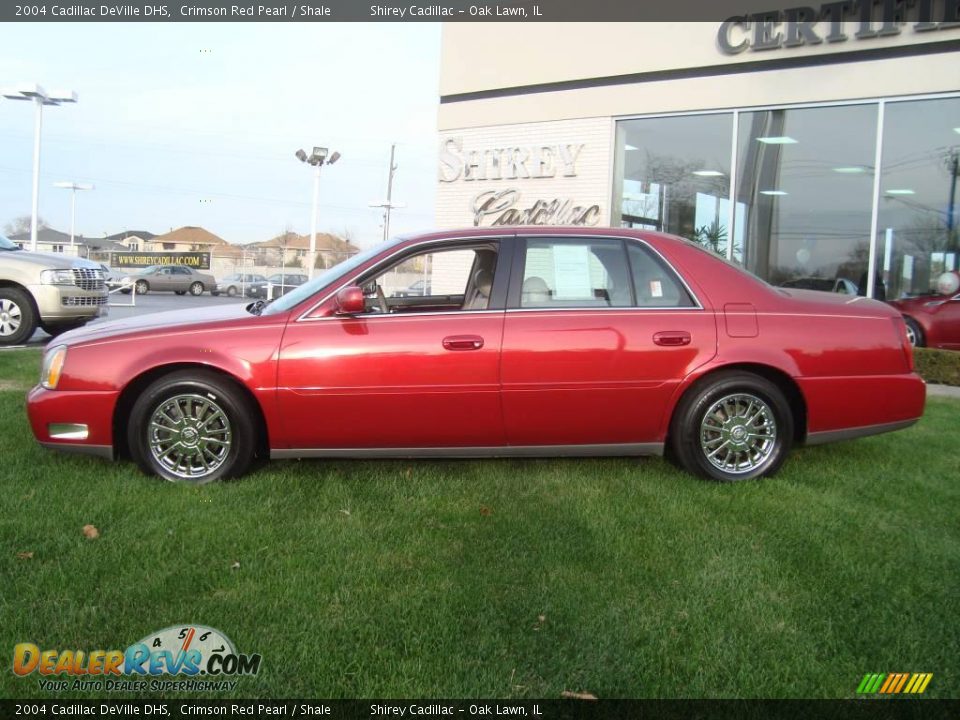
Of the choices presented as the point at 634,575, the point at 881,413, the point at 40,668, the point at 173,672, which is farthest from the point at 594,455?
the point at 40,668

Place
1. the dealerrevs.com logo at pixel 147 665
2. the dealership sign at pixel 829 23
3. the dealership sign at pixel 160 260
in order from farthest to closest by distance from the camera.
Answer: the dealership sign at pixel 160 260 < the dealership sign at pixel 829 23 < the dealerrevs.com logo at pixel 147 665

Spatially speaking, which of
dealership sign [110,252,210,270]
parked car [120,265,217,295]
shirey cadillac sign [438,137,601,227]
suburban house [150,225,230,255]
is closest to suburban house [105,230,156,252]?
suburban house [150,225,230,255]

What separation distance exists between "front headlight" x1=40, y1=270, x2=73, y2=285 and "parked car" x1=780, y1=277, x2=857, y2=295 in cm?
996

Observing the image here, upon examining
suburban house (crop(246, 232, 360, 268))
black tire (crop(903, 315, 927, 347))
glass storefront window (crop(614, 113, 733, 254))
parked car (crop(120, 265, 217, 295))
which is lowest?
black tire (crop(903, 315, 927, 347))

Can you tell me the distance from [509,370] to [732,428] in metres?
1.36

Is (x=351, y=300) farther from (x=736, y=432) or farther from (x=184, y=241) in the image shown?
(x=184, y=241)

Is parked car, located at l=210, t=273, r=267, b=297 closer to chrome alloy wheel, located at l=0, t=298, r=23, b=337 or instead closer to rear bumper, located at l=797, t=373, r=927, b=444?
chrome alloy wheel, located at l=0, t=298, r=23, b=337

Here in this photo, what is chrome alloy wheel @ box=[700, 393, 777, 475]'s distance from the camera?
4.73 meters

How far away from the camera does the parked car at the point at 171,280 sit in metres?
37.2

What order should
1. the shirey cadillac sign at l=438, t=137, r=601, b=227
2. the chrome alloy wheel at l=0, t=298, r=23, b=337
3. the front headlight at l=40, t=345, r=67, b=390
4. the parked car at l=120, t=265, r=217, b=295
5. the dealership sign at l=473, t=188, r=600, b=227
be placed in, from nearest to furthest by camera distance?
the front headlight at l=40, t=345, r=67, b=390, the chrome alloy wheel at l=0, t=298, r=23, b=337, the dealership sign at l=473, t=188, r=600, b=227, the shirey cadillac sign at l=438, t=137, r=601, b=227, the parked car at l=120, t=265, r=217, b=295

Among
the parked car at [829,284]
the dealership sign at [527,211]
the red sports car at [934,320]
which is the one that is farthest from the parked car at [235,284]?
the red sports car at [934,320]

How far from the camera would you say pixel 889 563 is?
11.5 feet

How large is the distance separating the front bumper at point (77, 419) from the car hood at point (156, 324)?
1.08 feet

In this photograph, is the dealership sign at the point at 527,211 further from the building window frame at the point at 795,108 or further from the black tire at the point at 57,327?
the black tire at the point at 57,327
